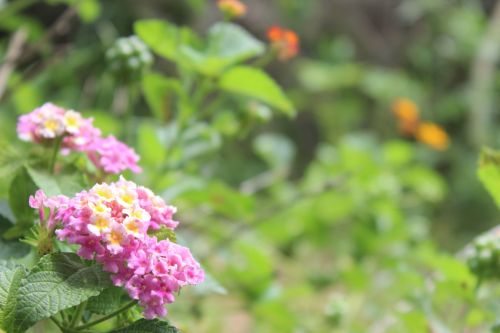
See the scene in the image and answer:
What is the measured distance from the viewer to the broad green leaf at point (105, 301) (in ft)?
1.83

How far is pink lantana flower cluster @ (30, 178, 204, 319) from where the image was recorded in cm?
52

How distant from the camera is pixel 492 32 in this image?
2834 mm

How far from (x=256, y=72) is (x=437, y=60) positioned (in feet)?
7.52

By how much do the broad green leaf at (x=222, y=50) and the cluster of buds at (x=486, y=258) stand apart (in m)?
0.37

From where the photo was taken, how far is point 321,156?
1.69m

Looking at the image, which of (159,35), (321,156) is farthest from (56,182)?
(321,156)

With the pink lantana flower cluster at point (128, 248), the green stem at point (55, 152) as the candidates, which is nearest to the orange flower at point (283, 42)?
the green stem at point (55, 152)

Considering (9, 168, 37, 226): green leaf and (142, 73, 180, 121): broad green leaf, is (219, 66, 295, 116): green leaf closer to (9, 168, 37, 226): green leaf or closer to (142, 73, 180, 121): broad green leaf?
(142, 73, 180, 121): broad green leaf

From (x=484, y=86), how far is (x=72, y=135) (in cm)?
240

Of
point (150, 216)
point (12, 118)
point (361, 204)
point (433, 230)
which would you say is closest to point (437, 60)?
point (433, 230)

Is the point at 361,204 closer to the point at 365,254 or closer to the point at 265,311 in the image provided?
the point at 365,254

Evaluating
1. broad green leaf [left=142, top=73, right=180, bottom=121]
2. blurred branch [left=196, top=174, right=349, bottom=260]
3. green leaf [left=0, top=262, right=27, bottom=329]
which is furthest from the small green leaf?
blurred branch [left=196, top=174, right=349, bottom=260]

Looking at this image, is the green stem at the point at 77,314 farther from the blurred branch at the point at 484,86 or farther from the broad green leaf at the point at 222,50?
the blurred branch at the point at 484,86

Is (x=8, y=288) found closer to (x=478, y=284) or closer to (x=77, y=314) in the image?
(x=77, y=314)
